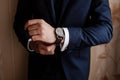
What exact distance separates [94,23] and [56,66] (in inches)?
7.6

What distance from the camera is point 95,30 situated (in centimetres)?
73

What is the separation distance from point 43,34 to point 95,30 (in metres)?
0.17

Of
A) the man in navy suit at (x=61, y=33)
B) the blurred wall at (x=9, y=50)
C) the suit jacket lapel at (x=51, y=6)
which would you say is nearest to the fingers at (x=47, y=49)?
the man in navy suit at (x=61, y=33)

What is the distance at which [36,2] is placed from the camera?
771mm

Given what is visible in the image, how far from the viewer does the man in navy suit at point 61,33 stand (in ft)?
2.24

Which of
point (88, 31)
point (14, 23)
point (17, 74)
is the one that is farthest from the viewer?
point (17, 74)

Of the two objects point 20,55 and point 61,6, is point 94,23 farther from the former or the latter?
point 20,55

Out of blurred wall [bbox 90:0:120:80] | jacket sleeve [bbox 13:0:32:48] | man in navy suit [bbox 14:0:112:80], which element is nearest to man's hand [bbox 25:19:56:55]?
man in navy suit [bbox 14:0:112:80]

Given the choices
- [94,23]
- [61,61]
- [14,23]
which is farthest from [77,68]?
[14,23]

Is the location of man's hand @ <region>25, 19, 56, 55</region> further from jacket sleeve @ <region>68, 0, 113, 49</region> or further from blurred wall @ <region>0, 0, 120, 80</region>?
blurred wall @ <region>0, 0, 120, 80</region>

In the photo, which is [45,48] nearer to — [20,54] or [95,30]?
[95,30]

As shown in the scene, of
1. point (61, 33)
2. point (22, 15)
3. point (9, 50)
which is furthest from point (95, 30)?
point (9, 50)

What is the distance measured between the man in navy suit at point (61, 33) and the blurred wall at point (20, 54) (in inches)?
2.9

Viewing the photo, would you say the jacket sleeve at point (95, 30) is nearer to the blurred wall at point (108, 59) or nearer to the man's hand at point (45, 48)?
the man's hand at point (45, 48)
